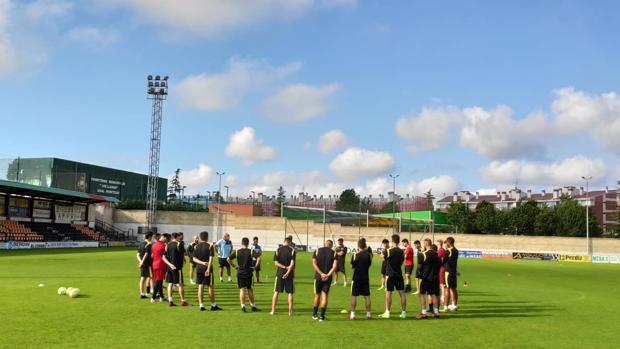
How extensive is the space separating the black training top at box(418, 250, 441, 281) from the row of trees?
78165 mm

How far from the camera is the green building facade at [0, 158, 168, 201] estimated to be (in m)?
75.1

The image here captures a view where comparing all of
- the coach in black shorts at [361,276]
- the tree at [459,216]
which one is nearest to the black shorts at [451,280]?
the coach in black shorts at [361,276]

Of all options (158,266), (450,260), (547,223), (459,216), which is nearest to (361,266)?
(450,260)

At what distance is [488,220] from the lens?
88.1 metres

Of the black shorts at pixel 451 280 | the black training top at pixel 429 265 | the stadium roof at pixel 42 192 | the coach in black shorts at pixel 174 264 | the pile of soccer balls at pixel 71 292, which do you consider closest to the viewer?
the black training top at pixel 429 265

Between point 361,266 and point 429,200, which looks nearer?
point 361,266

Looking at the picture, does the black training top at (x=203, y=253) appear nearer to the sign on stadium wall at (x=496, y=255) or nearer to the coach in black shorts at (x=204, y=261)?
the coach in black shorts at (x=204, y=261)

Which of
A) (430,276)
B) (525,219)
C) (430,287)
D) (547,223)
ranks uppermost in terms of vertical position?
(525,219)

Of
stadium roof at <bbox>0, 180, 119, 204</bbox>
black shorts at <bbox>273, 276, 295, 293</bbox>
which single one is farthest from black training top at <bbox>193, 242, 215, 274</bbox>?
stadium roof at <bbox>0, 180, 119, 204</bbox>

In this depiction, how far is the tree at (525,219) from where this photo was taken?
8550 cm

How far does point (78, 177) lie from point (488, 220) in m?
64.3

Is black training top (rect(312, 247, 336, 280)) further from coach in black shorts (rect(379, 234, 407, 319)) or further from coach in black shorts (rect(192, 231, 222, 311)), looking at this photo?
coach in black shorts (rect(192, 231, 222, 311))

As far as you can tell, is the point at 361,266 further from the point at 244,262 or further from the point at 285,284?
the point at 244,262

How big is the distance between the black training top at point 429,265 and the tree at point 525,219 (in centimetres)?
7815
